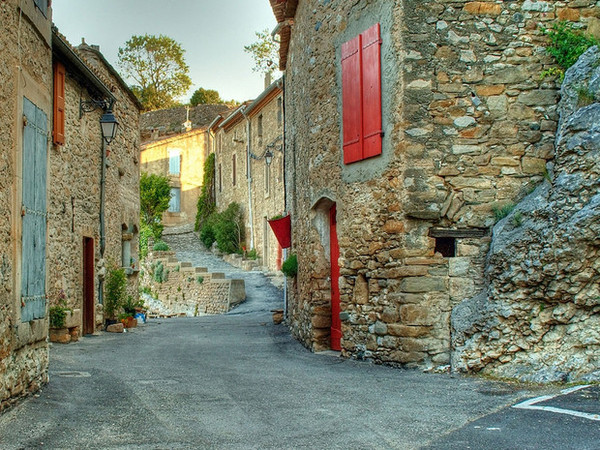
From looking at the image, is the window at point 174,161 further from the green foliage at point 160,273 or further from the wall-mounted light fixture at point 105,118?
the wall-mounted light fixture at point 105,118

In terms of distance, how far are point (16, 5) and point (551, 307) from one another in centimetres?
590

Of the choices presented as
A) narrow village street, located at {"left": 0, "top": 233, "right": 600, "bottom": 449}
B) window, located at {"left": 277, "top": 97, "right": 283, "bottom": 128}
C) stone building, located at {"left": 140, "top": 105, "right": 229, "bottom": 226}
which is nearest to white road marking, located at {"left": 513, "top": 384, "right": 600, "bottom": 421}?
narrow village street, located at {"left": 0, "top": 233, "right": 600, "bottom": 449}

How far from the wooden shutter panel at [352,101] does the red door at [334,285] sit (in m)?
1.51

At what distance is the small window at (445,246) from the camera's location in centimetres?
808

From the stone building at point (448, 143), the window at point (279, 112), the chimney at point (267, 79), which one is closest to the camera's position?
the stone building at point (448, 143)

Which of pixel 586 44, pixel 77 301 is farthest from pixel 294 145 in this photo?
pixel 586 44

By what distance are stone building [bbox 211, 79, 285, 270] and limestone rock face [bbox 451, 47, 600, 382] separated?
16.0 metres

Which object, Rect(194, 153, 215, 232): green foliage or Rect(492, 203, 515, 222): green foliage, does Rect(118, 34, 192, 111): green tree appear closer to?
Rect(194, 153, 215, 232): green foliage

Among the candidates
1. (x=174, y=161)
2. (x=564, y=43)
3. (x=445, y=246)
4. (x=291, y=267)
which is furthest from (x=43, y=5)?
(x=174, y=161)

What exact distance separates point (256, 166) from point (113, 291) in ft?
47.9

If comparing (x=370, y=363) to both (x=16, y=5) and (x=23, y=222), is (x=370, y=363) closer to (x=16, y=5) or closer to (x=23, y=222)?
(x=23, y=222)

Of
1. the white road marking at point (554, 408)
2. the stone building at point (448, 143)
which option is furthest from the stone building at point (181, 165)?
the white road marking at point (554, 408)

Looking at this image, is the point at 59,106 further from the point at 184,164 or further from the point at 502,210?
the point at 184,164

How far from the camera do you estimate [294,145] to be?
1229cm
